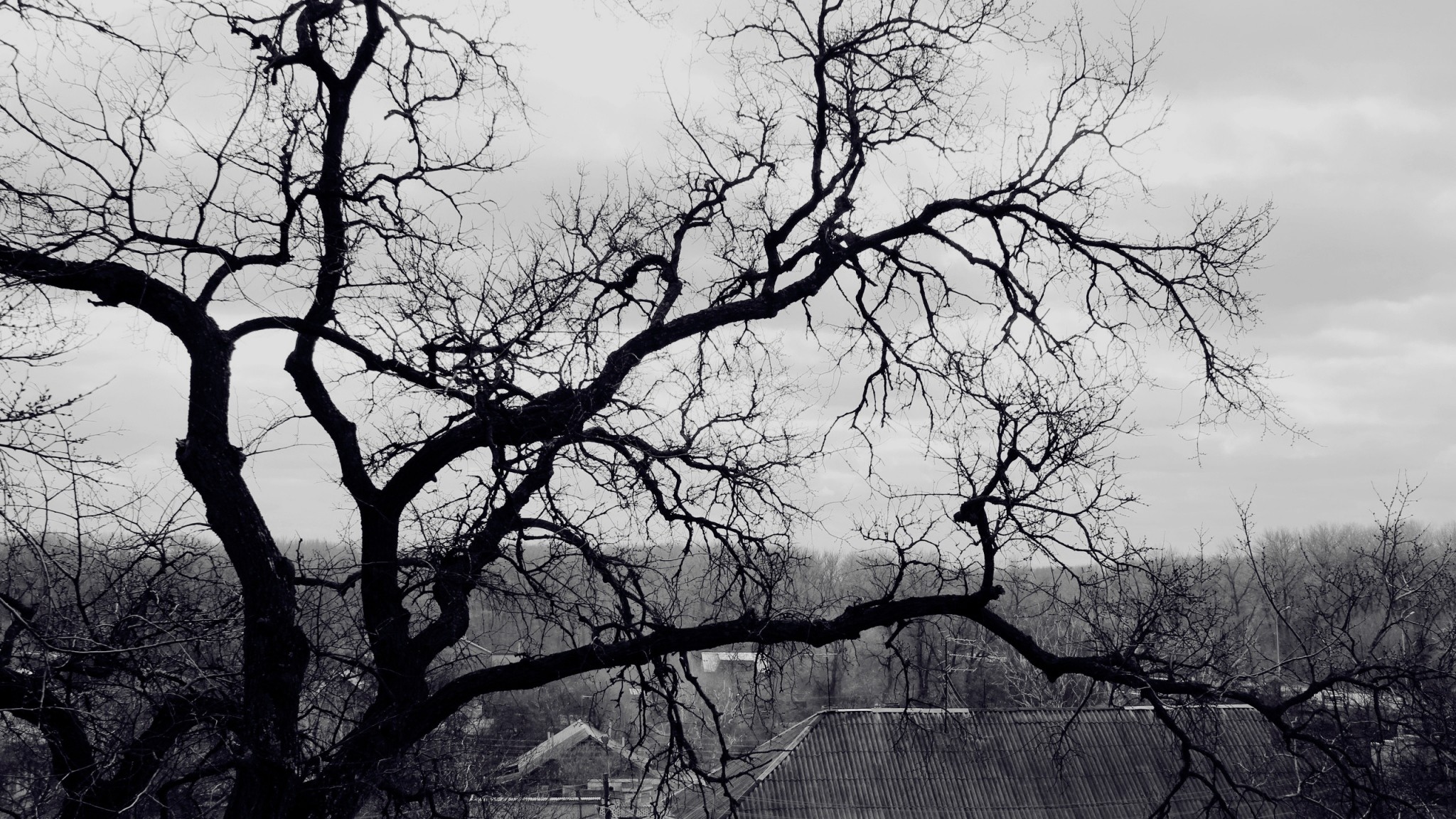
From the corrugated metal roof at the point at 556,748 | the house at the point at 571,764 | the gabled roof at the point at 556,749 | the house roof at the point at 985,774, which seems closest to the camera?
the house roof at the point at 985,774

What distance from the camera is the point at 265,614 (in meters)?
5.84

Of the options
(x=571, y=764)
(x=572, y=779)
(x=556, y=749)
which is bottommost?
(x=572, y=779)

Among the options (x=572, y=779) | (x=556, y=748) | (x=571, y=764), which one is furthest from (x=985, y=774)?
(x=571, y=764)

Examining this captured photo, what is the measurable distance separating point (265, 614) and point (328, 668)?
0.98 metres

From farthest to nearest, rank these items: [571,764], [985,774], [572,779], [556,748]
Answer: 1. [571,764]
2. [572,779]
3. [556,748]
4. [985,774]

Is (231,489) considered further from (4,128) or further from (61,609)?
(4,128)

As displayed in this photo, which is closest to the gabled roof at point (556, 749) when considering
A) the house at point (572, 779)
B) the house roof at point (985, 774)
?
the house at point (572, 779)

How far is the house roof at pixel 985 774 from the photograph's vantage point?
23.6 metres

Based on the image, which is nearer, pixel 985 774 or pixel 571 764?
pixel 985 774

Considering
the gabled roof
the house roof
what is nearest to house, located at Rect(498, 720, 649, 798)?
the gabled roof

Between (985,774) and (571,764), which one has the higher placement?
(985,774)

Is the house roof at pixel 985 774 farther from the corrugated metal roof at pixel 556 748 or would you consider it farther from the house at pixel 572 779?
the corrugated metal roof at pixel 556 748

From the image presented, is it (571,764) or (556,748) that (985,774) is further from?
(571,764)

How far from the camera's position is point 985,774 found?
24.9m
